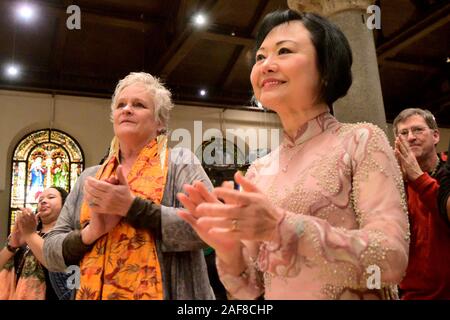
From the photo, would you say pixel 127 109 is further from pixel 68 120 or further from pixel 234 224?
pixel 68 120

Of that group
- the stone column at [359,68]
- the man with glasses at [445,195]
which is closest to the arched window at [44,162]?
the stone column at [359,68]

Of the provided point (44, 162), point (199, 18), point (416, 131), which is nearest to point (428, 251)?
point (416, 131)

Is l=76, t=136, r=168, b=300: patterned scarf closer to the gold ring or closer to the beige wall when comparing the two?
the gold ring

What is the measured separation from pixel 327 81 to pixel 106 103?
10.5 metres

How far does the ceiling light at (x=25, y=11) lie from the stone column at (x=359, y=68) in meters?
6.56

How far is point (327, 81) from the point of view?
53.2 inches

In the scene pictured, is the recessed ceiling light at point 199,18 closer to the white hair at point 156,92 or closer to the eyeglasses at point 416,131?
the eyeglasses at point 416,131

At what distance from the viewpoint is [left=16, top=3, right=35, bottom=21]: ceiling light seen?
8.41 meters

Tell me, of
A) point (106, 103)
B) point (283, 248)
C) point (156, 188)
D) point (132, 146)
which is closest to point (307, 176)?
point (283, 248)

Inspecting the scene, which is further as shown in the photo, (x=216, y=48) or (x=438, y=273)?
(x=216, y=48)

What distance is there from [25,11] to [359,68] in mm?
7328

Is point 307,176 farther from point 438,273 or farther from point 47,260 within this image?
point 438,273
